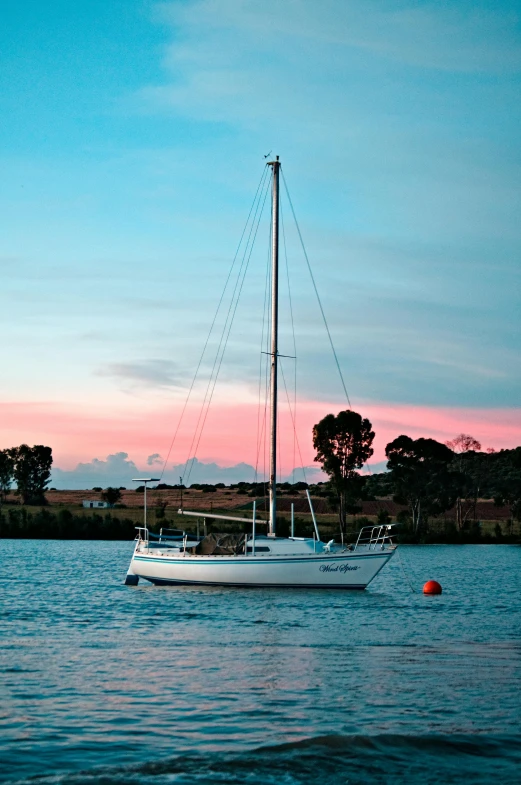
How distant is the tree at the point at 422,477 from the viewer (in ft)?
402

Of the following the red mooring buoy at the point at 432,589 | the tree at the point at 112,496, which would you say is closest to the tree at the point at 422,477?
the tree at the point at 112,496

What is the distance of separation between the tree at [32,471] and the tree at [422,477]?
76004 mm

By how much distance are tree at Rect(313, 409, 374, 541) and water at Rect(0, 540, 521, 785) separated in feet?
245

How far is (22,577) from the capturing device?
5703 cm

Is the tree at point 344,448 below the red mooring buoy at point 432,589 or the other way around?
the other way around

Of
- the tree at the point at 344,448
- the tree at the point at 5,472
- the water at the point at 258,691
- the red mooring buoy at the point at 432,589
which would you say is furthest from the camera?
the tree at the point at 5,472

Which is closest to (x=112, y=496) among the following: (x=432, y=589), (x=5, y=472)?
(x=5, y=472)

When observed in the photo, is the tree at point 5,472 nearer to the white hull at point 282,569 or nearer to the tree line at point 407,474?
the tree line at point 407,474

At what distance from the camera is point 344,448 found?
119m

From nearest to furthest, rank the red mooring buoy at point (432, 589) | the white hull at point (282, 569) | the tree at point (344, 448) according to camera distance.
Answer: the white hull at point (282, 569) < the red mooring buoy at point (432, 589) < the tree at point (344, 448)

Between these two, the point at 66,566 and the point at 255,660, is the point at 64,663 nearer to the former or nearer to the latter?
the point at 255,660

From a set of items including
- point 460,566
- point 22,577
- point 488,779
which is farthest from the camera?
point 460,566

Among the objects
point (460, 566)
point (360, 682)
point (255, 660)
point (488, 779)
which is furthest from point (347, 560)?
point (460, 566)

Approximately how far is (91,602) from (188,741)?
26491 mm
